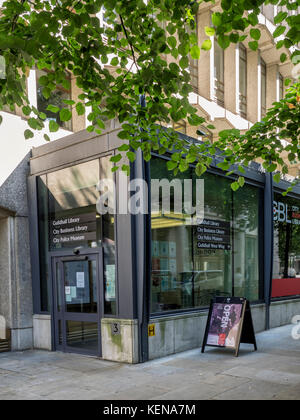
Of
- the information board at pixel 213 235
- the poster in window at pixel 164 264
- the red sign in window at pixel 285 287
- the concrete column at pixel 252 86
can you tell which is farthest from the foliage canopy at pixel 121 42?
the concrete column at pixel 252 86

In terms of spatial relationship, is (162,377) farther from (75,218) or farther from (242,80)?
(242,80)

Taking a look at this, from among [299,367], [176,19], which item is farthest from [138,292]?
[176,19]

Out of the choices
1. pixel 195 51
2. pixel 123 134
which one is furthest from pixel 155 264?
pixel 195 51

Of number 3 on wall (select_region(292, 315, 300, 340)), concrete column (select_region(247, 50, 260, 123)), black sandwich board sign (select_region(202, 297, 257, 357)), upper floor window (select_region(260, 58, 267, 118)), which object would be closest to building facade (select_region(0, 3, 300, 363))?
number 3 on wall (select_region(292, 315, 300, 340))

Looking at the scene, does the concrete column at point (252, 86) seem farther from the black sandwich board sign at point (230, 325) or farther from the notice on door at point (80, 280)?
the notice on door at point (80, 280)

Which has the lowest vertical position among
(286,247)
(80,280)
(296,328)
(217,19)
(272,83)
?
(296,328)

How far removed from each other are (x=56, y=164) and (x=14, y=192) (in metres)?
1.28

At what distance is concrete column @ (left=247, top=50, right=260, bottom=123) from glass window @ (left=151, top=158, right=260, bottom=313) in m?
7.41

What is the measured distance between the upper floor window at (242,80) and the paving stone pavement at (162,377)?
11781mm

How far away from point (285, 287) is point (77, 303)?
269 inches

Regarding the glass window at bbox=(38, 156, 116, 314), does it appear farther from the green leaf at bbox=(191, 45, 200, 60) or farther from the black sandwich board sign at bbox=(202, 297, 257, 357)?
the green leaf at bbox=(191, 45, 200, 60)

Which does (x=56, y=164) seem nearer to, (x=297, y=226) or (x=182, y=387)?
(x=182, y=387)

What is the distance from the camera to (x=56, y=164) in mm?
9695

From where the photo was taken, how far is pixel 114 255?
8.33 metres
